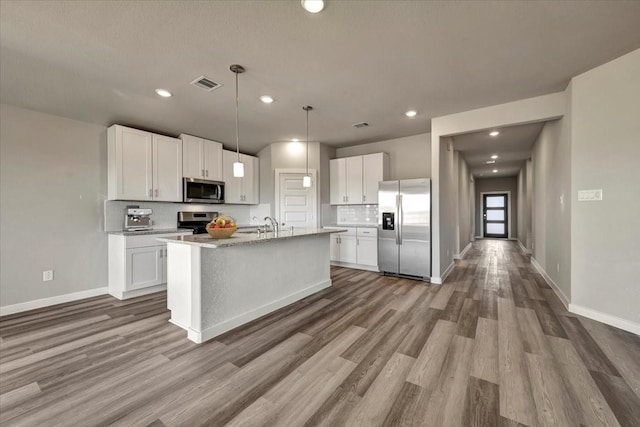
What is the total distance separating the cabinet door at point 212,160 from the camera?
16.0 feet

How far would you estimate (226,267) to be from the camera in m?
2.69

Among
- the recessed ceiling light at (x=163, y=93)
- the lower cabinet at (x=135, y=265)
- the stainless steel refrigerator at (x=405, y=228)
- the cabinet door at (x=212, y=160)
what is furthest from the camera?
the cabinet door at (x=212, y=160)

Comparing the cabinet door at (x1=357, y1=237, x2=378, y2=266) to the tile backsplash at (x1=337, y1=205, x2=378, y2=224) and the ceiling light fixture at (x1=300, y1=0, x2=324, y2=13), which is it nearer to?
the tile backsplash at (x1=337, y1=205, x2=378, y2=224)

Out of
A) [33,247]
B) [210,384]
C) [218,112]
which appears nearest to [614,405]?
[210,384]

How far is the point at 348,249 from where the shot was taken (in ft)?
18.1

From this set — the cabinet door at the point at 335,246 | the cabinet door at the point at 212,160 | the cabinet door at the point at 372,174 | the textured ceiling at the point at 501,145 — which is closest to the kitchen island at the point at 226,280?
the cabinet door at the point at 335,246

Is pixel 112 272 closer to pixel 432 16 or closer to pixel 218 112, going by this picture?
pixel 218 112

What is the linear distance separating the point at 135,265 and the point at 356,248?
3.72 meters

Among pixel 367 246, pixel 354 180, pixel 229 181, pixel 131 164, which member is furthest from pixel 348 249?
pixel 131 164

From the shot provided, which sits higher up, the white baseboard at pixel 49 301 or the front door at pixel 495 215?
the front door at pixel 495 215

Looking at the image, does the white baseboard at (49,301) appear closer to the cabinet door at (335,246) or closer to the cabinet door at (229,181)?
the cabinet door at (229,181)

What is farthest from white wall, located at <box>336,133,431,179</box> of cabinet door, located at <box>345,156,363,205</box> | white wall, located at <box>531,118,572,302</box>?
white wall, located at <box>531,118,572,302</box>

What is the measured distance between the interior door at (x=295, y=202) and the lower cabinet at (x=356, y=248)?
68cm

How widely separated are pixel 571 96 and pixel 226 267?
14.1 ft
